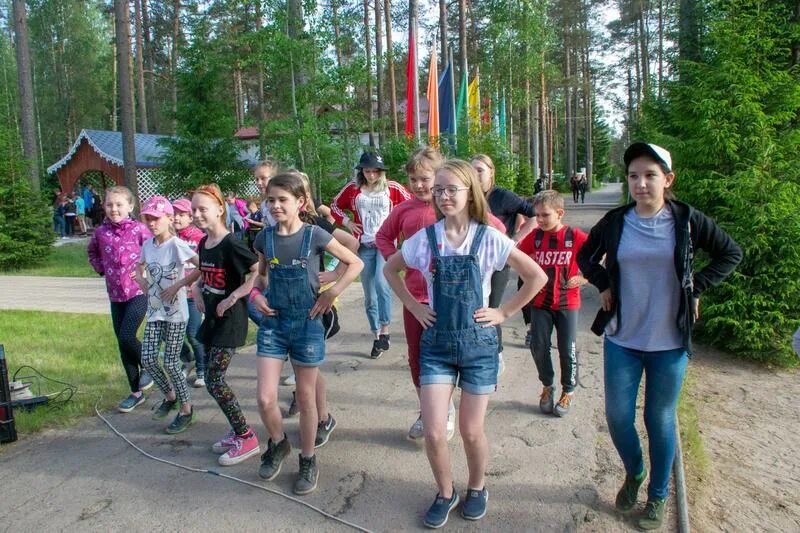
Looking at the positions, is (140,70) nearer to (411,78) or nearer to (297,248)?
(411,78)

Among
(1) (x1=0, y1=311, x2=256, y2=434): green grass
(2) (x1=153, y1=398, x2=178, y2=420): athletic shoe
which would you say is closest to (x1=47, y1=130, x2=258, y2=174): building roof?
(1) (x1=0, y1=311, x2=256, y2=434): green grass

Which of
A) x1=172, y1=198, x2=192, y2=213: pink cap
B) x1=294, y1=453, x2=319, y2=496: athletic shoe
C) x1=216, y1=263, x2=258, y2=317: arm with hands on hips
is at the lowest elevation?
x1=294, y1=453, x2=319, y2=496: athletic shoe

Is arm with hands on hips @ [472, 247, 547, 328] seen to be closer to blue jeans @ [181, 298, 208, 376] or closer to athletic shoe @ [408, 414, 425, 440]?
athletic shoe @ [408, 414, 425, 440]

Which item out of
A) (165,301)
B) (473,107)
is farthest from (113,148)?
(165,301)

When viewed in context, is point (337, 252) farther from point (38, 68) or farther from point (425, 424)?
point (38, 68)

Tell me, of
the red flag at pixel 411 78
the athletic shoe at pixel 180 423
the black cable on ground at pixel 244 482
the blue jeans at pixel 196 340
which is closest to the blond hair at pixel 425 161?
the black cable on ground at pixel 244 482

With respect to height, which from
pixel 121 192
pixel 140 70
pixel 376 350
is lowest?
pixel 376 350

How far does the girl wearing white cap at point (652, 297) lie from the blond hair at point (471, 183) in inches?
26.0

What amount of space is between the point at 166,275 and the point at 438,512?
2722 mm

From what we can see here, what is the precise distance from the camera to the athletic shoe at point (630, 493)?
3111 mm

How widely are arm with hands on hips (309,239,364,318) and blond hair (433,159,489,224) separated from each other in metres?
0.74

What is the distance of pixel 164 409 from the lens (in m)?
4.70

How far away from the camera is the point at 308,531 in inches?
119

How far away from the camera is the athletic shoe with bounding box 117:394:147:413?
15.8ft
